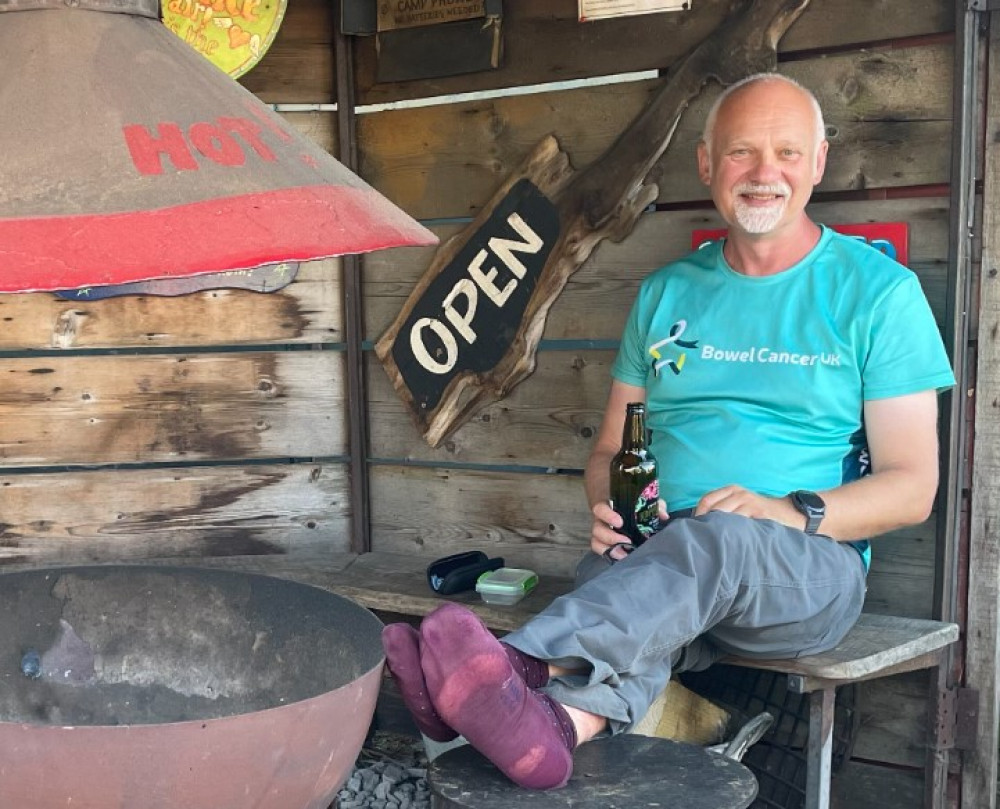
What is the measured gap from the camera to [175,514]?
4.36 meters

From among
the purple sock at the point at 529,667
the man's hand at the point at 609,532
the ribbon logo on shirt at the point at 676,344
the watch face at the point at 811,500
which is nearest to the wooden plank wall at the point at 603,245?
the ribbon logo on shirt at the point at 676,344

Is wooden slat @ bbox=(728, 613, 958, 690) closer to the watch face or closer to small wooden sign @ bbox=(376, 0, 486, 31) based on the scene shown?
the watch face

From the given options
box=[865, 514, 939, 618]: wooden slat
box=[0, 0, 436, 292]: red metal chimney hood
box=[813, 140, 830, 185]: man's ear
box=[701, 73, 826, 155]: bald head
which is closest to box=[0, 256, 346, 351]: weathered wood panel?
box=[701, 73, 826, 155]: bald head

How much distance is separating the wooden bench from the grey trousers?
0.08 meters

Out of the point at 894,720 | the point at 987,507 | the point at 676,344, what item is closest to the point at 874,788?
the point at 894,720

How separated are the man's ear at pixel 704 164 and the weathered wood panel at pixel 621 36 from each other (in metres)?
0.37

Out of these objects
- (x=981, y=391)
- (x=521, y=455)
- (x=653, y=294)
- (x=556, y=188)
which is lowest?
(x=521, y=455)

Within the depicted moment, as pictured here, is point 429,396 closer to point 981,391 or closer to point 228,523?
point 228,523

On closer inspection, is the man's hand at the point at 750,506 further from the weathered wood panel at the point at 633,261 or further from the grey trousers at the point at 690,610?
the weathered wood panel at the point at 633,261

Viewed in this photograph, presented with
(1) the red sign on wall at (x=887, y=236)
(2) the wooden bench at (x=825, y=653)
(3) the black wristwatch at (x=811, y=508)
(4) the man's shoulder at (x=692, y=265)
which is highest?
(1) the red sign on wall at (x=887, y=236)

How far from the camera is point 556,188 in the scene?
12.5 ft

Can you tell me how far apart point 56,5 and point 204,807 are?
4.84 ft

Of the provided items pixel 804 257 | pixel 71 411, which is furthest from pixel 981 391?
pixel 71 411

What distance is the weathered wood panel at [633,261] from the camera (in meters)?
3.26
